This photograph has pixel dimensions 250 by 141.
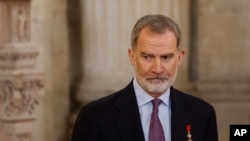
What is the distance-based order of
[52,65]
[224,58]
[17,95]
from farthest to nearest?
[224,58] → [52,65] → [17,95]

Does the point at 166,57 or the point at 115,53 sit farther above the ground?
the point at 166,57

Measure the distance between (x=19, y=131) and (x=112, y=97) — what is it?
2097 millimetres

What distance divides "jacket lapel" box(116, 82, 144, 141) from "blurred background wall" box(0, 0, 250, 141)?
2.50 metres

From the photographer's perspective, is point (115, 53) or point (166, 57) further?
point (115, 53)

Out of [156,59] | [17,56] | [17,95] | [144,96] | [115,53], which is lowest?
[17,95]

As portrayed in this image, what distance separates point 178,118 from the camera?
90.3 inches

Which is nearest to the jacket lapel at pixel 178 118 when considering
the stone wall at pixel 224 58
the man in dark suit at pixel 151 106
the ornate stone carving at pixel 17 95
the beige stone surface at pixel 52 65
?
the man in dark suit at pixel 151 106

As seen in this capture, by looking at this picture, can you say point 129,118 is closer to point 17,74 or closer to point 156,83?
point 156,83

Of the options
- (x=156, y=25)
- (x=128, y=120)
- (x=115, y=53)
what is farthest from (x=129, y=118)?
(x=115, y=53)

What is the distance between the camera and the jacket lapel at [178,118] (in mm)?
2256

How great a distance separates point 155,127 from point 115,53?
3.10 meters

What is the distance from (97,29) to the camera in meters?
5.32

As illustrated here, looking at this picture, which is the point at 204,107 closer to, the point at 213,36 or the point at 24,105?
the point at 24,105

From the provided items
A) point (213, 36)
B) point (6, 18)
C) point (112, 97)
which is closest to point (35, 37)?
point (6, 18)
